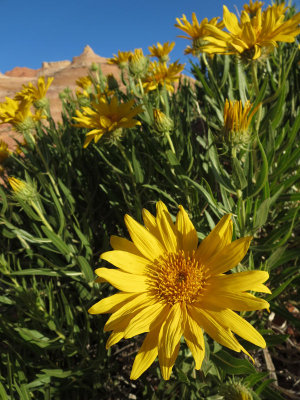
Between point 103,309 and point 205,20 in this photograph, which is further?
point 205,20

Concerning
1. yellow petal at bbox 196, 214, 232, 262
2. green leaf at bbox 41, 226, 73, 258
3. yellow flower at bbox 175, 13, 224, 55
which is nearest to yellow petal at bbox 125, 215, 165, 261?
yellow petal at bbox 196, 214, 232, 262

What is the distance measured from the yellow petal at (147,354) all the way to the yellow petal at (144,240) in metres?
0.23

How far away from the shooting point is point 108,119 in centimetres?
146

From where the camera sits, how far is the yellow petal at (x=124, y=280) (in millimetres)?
754

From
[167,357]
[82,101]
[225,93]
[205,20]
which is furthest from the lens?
[82,101]

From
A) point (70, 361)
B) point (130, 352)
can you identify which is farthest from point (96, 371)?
point (130, 352)

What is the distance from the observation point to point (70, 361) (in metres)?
1.36

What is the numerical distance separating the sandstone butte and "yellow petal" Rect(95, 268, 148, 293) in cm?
515

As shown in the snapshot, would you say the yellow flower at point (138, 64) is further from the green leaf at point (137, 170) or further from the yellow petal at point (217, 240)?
the yellow petal at point (217, 240)

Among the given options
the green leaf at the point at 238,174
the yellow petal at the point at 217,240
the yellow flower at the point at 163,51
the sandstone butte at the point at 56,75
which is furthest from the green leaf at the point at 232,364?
the sandstone butte at the point at 56,75

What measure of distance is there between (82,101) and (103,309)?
201 cm

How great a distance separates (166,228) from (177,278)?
0.16 meters

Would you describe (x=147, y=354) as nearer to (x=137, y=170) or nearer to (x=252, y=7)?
(x=137, y=170)

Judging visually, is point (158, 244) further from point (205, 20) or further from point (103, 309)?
point (205, 20)
